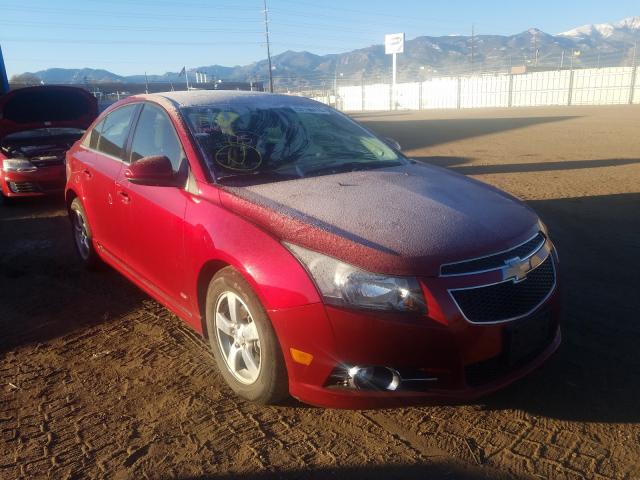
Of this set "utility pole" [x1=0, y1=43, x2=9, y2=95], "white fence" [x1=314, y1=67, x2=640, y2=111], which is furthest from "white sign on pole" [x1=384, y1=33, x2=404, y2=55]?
"utility pole" [x1=0, y1=43, x2=9, y2=95]

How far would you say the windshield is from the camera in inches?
124

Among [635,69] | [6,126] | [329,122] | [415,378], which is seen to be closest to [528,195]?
[329,122]

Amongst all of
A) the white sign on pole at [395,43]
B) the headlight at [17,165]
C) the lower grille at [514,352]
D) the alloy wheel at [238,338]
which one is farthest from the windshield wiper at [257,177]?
the white sign on pole at [395,43]

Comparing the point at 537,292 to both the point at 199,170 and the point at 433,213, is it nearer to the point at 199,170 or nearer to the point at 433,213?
the point at 433,213

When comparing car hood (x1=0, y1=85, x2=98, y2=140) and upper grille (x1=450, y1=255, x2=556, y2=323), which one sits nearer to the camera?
upper grille (x1=450, y1=255, x2=556, y2=323)

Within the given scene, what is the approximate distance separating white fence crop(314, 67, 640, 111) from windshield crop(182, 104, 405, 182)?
153ft

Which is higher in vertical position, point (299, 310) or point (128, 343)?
point (299, 310)

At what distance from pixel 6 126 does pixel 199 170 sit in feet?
20.9

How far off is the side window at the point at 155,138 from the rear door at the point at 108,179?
0.20m

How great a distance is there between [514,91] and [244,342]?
172 ft

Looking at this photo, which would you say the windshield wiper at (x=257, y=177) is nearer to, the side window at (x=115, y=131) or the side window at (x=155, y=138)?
the side window at (x=155, y=138)

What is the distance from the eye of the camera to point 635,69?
41.2 meters

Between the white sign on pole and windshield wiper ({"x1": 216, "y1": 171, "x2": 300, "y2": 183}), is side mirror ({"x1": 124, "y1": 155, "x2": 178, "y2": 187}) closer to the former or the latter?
windshield wiper ({"x1": 216, "y1": 171, "x2": 300, "y2": 183})

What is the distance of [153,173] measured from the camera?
298 centimetres
